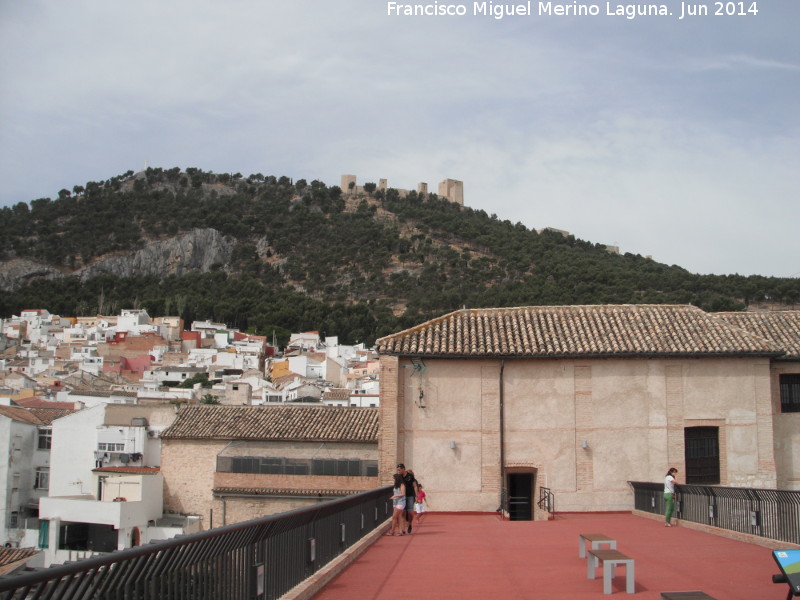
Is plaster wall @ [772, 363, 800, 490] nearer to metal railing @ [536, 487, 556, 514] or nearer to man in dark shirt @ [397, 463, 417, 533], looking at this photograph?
metal railing @ [536, 487, 556, 514]

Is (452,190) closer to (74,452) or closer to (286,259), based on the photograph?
(286,259)

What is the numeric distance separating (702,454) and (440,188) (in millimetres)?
155252

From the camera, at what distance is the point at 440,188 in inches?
6875

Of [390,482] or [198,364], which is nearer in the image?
[390,482]

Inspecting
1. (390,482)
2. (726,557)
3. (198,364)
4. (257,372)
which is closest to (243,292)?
(198,364)

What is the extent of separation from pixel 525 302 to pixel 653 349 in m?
74.3

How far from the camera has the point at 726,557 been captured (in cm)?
Result: 1092

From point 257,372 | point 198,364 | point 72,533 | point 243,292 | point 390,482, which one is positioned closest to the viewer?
point 390,482

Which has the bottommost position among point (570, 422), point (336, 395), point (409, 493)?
point (409, 493)

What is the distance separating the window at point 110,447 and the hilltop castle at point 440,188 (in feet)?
386

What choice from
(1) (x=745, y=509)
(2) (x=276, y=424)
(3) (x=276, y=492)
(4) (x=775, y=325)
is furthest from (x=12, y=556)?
(4) (x=775, y=325)

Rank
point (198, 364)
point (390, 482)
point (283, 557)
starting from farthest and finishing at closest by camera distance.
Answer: point (198, 364) < point (390, 482) < point (283, 557)

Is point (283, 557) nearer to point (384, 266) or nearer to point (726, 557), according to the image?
point (726, 557)

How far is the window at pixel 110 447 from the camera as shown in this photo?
43250 millimetres
